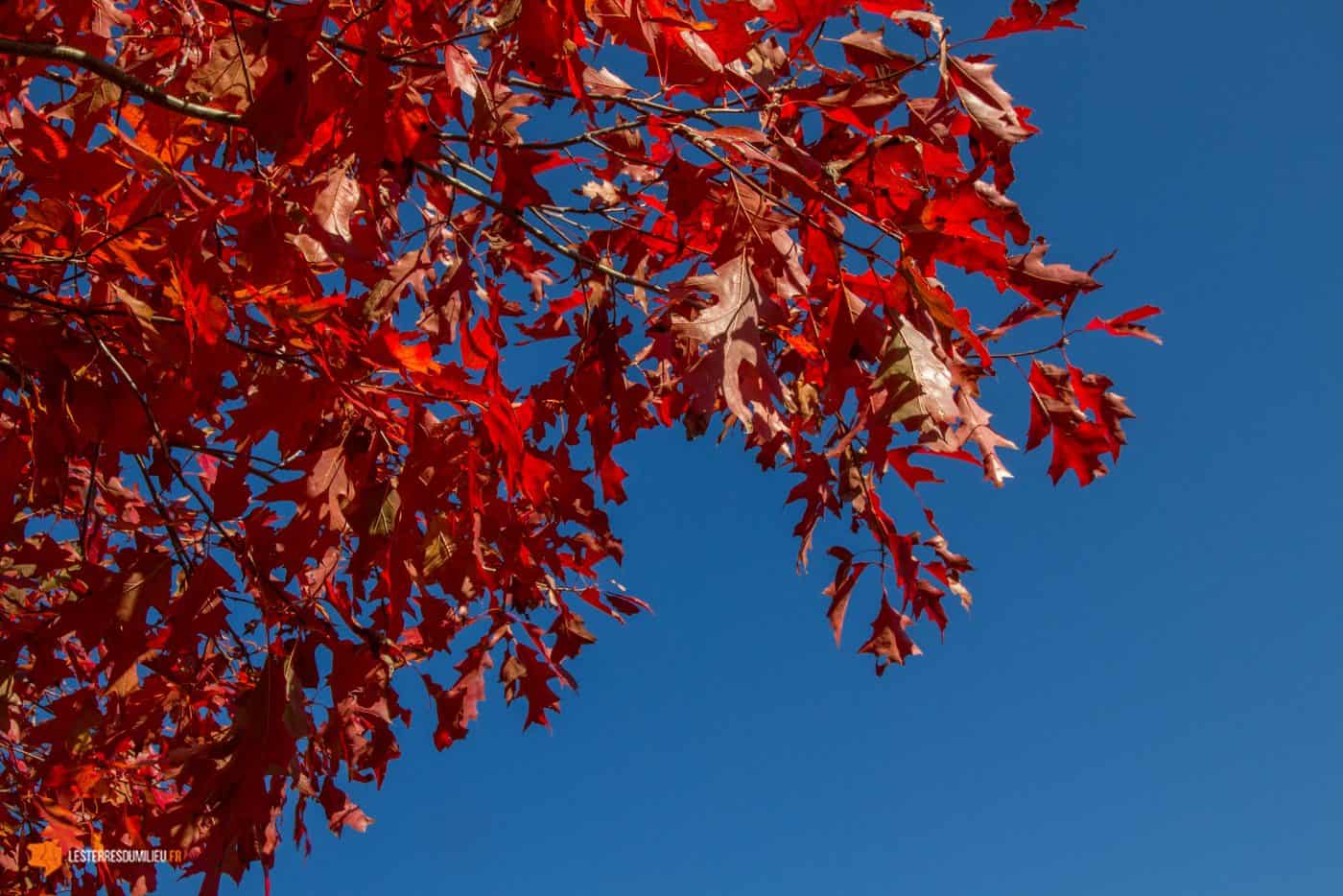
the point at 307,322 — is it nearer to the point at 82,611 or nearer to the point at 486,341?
the point at 486,341

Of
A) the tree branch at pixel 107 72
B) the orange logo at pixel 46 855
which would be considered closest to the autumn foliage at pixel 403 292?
the tree branch at pixel 107 72

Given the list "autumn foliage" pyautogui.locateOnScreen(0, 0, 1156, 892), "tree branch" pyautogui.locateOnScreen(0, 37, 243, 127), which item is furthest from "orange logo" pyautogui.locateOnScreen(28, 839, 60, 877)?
"tree branch" pyautogui.locateOnScreen(0, 37, 243, 127)

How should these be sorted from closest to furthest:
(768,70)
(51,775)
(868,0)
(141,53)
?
(868,0)
(768,70)
(141,53)
(51,775)

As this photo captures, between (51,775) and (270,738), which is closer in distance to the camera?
(270,738)

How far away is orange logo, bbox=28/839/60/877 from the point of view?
131 inches

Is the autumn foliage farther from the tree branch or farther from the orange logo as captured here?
the orange logo

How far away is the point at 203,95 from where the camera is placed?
6.64 feet

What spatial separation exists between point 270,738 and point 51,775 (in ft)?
7.03

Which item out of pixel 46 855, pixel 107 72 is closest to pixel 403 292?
pixel 107 72

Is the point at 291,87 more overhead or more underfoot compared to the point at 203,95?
more underfoot

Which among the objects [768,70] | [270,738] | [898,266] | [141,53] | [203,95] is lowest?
[270,738]

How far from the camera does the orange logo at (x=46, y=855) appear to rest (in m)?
3.32

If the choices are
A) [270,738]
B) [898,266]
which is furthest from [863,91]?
[270,738]

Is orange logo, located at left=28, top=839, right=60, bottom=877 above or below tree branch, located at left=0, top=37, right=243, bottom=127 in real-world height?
below
